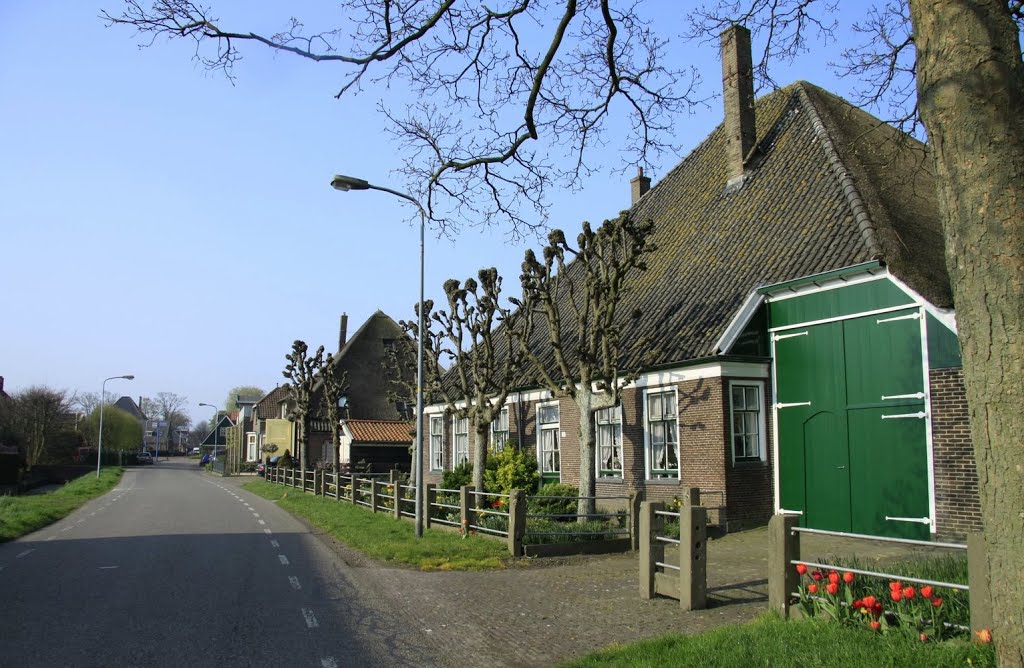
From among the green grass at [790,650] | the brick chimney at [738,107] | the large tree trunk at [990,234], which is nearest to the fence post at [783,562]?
the green grass at [790,650]

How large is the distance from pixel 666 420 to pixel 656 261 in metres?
5.63

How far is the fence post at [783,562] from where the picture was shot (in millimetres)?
7445

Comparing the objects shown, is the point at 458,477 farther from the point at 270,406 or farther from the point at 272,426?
the point at 270,406

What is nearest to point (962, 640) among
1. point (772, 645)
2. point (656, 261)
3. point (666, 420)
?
point (772, 645)

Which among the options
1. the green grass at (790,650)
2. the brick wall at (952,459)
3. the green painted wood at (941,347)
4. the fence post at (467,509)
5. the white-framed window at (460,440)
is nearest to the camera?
the green grass at (790,650)

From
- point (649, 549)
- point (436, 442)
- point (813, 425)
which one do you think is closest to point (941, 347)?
point (813, 425)

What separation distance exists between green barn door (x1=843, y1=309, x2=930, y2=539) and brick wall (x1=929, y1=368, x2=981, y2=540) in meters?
0.23

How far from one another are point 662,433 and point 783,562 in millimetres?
10119

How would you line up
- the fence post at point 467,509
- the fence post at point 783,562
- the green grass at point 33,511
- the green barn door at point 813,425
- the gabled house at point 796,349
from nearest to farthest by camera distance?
1. the fence post at point 783,562
2. the gabled house at point 796,349
3. the green barn door at point 813,425
4. the fence post at point 467,509
5. the green grass at point 33,511

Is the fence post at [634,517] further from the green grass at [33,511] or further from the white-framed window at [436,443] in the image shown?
the white-framed window at [436,443]

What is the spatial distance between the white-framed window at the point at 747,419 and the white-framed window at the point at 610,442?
3.48m

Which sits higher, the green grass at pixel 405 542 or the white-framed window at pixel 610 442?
the white-framed window at pixel 610 442

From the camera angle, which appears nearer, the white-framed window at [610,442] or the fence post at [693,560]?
the fence post at [693,560]

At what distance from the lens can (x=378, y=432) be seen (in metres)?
43.7
